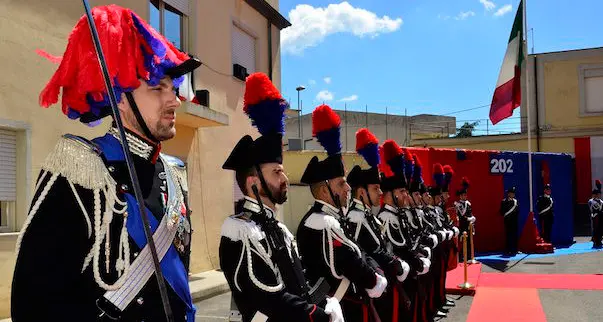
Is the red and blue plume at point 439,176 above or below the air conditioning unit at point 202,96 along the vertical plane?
below

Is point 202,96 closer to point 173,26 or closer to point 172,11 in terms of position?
point 173,26

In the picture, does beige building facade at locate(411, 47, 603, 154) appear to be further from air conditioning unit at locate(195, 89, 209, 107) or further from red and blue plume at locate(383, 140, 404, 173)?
red and blue plume at locate(383, 140, 404, 173)

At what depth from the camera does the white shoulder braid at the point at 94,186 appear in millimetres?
1661

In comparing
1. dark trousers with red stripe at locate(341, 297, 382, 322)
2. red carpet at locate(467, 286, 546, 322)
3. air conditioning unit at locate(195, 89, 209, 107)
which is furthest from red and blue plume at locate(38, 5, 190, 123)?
air conditioning unit at locate(195, 89, 209, 107)

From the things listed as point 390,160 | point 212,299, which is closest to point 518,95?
point 390,160

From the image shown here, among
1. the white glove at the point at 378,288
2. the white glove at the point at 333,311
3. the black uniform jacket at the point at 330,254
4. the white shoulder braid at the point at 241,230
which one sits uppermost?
the white shoulder braid at the point at 241,230

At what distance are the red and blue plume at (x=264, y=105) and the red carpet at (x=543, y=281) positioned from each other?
306 inches

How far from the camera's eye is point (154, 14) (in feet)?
31.2

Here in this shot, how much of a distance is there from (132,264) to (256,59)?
11860 millimetres

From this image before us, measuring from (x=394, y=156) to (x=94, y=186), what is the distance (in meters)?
5.33

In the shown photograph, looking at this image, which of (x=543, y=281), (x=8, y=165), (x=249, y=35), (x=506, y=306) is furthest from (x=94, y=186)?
(x=249, y=35)

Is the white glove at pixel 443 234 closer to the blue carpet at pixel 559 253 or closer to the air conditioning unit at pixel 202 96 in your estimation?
the air conditioning unit at pixel 202 96

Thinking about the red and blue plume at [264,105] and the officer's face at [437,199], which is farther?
the officer's face at [437,199]

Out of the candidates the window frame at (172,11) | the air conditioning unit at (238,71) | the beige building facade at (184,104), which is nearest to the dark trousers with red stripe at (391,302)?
the beige building facade at (184,104)
